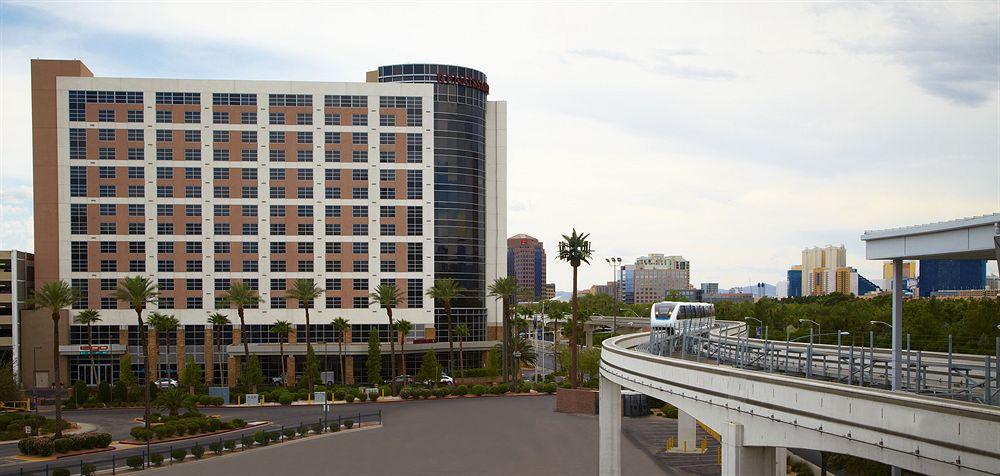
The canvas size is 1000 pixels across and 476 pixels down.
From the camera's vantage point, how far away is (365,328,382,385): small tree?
324ft

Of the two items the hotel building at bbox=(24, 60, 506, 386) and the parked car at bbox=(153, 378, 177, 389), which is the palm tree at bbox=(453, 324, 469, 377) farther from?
the parked car at bbox=(153, 378, 177, 389)

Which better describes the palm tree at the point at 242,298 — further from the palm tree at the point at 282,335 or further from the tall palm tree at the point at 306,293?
the tall palm tree at the point at 306,293

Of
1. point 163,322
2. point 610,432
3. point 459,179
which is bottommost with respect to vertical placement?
point 610,432

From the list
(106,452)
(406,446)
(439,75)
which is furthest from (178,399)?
(439,75)

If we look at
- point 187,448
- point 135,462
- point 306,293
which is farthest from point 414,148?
point 135,462

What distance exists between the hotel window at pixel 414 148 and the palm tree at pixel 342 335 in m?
21.8

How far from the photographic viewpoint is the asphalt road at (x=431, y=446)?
5259cm

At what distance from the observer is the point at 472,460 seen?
180ft

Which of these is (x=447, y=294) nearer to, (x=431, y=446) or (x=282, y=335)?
(x=282, y=335)

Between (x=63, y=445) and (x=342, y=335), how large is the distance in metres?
45.5

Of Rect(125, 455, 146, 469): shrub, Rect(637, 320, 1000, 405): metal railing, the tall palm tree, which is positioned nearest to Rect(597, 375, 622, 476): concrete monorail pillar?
Rect(637, 320, 1000, 405): metal railing

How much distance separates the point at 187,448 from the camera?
6034cm

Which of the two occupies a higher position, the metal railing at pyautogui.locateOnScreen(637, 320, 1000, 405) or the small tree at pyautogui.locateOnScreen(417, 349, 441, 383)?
the metal railing at pyautogui.locateOnScreen(637, 320, 1000, 405)

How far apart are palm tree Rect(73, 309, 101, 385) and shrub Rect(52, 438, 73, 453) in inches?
1563
